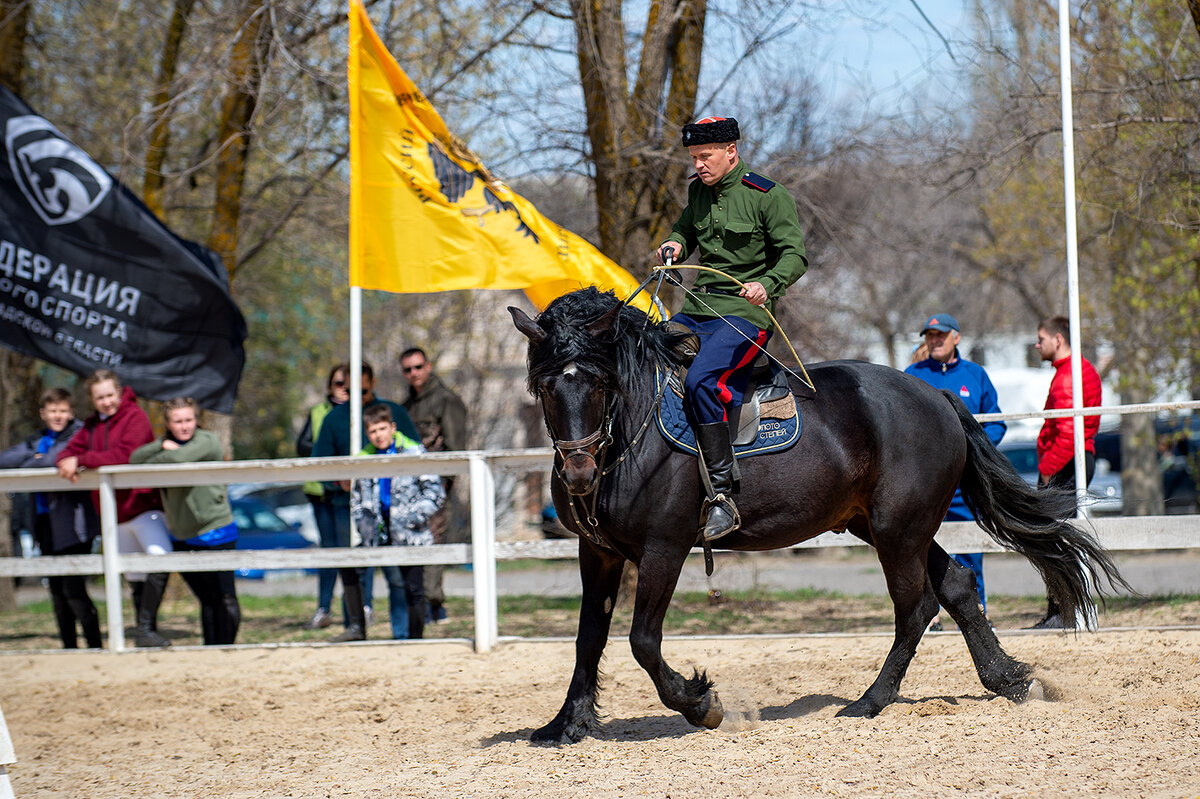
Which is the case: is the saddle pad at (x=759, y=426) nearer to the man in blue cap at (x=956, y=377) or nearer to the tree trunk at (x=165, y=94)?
the man in blue cap at (x=956, y=377)

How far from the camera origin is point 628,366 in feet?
16.5

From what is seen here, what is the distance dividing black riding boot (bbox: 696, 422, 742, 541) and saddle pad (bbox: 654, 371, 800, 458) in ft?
0.21

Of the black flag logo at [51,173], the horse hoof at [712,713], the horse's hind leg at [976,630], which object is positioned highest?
the black flag logo at [51,173]

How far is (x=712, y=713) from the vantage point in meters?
5.05

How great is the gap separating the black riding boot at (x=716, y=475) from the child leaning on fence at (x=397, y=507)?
11.8 ft

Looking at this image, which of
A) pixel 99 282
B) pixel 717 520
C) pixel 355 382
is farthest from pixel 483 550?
pixel 99 282

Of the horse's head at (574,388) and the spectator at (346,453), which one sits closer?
the horse's head at (574,388)

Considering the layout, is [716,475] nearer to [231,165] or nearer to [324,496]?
[324,496]

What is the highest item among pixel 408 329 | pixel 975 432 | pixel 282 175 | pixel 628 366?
pixel 282 175

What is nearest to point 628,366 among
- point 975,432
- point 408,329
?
point 975,432

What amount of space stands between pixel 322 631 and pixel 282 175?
683cm

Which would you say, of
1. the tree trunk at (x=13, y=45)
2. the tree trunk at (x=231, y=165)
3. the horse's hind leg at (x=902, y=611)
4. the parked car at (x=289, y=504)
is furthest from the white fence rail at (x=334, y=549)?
the parked car at (x=289, y=504)

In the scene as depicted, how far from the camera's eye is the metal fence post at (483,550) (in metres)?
7.69

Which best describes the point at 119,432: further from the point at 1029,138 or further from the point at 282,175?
the point at 1029,138
